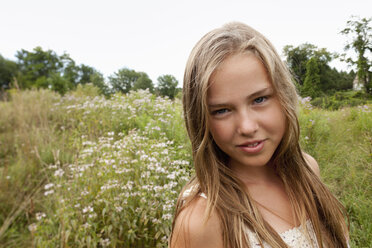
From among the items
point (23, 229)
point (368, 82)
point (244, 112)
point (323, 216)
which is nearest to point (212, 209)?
point (244, 112)

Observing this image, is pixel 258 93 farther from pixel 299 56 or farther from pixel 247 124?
pixel 299 56

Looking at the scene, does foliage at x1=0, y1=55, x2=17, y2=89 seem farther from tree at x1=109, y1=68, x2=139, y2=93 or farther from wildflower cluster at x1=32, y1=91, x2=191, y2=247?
wildflower cluster at x1=32, y1=91, x2=191, y2=247

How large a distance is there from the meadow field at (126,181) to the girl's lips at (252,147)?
110cm

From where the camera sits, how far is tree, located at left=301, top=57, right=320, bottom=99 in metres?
2.87

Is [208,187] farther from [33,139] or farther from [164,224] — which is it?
[33,139]

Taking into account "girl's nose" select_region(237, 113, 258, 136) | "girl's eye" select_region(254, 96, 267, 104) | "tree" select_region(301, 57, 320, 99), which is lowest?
"girl's nose" select_region(237, 113, 258, 136)

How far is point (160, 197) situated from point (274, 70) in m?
1.49

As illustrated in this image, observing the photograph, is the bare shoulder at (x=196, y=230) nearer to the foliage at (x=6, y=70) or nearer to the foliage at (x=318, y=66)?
the foliage at (x=318, y=66)

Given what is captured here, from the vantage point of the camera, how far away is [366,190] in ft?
7.61

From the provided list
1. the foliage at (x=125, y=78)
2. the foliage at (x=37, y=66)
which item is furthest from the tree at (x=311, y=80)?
the foliage at (x=37, y=66)

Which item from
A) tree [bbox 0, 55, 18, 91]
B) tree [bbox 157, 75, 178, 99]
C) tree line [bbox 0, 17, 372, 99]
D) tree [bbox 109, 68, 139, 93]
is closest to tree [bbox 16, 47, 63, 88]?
tree [bbox 0, 55, 18, 91]

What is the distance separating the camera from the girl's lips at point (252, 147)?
3.19 ft

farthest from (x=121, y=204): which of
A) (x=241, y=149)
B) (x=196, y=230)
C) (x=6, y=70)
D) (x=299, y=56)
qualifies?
(x=6, y=70)

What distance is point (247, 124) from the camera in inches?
36.3
